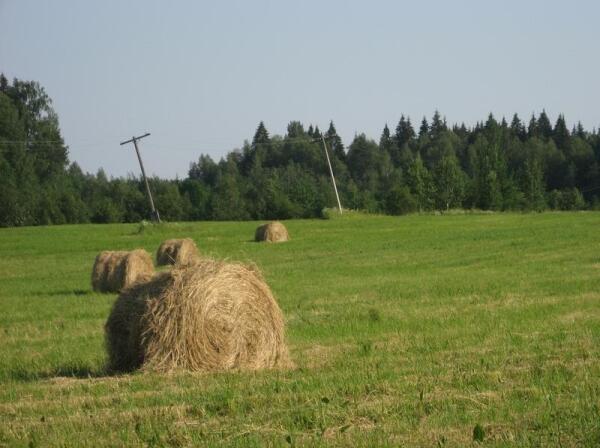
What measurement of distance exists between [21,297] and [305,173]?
376 ft

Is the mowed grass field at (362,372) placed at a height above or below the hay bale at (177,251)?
below

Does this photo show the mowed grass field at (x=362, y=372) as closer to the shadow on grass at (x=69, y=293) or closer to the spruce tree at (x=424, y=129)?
the shadow on grass at (x=69, y=293)

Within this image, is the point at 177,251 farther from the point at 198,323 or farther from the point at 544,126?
the point at 544,126

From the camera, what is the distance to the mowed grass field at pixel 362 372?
729 cm

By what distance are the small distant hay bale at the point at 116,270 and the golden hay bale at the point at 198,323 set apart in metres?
11.6

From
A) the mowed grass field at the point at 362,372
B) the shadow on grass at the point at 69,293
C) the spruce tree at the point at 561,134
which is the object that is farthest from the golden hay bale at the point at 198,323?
the spruce tree at the point at 561,134

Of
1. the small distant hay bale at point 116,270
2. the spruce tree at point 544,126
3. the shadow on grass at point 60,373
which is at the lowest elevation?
the shadow on grass at point 60,373

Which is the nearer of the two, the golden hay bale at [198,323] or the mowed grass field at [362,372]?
the mowed grass field at [362,372]

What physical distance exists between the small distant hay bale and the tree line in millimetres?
52542

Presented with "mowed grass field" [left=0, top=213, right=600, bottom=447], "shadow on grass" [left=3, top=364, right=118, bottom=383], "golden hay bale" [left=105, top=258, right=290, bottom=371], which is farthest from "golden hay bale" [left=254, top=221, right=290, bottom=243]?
"golden hay bale" [left=105, top=258, right=290, bottom=371]

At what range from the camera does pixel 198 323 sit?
10961 millimetres

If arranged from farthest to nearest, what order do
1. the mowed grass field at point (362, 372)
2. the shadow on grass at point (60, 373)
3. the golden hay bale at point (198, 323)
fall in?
the shadow on grass at point (60, 373) < the golden hay bale at point (198, 323) < the mowed grass field at point (362, 372)

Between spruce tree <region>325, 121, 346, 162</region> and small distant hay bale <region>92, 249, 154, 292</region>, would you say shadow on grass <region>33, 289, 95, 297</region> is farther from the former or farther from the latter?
spruce tree <region>325, 121, 346, 162</region>

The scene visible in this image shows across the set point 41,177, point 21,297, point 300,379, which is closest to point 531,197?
point 41,177
